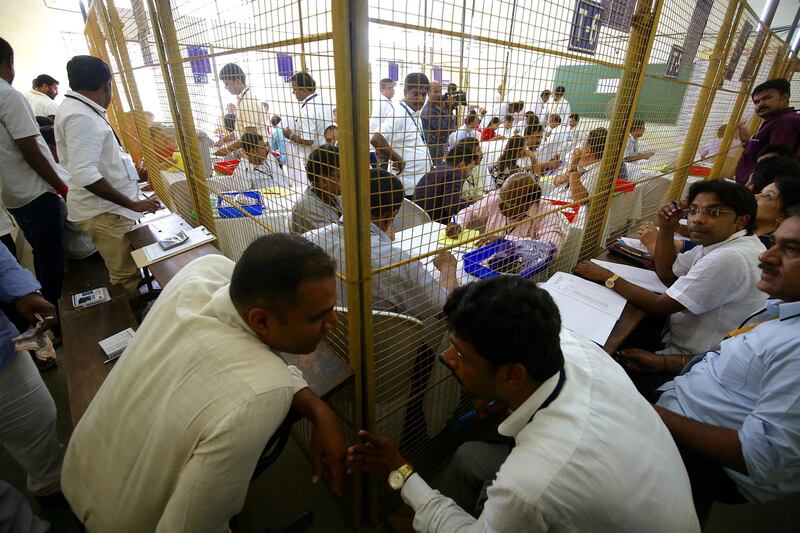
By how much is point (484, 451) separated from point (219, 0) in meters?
1.87

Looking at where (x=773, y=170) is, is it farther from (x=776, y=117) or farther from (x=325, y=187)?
(x=325, y=187)

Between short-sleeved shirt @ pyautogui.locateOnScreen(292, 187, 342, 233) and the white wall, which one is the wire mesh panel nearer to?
short-sleeved shirt @ pyautogui.locateOnScreen(292, 187, 342, 233)

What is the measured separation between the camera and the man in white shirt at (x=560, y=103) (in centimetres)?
138

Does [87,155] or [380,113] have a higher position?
[380,113]

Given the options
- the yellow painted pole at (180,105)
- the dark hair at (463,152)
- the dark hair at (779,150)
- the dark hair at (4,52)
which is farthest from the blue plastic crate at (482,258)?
the dark hair at (779,150)

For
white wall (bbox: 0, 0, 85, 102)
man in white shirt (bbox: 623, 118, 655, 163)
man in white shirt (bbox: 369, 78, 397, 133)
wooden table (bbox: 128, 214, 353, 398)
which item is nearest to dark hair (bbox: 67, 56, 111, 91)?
wooden table (bbox: 128, 214, 353, 398)

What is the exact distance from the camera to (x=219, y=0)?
1171 mm

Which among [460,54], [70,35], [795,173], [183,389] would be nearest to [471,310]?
[183,389]

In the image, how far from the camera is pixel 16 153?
219 centimetres

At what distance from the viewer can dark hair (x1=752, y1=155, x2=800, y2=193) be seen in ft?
7.41

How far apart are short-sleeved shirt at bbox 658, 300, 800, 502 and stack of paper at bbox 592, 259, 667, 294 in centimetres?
51

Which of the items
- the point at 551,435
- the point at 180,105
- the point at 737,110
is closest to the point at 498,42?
the point at 551,435

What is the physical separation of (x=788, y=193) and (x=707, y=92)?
4.86 ft

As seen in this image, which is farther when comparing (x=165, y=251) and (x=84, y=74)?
(x=84, y=74)
